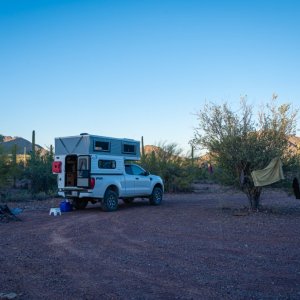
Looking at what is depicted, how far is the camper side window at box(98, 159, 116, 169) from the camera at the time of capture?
16188mm

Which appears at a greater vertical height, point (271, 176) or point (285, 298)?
point (271, 176)

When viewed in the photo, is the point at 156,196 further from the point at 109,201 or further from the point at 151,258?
the point at 151,258

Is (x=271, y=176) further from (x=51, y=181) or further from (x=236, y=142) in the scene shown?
(x=51, y=181)

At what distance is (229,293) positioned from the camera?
5.92m

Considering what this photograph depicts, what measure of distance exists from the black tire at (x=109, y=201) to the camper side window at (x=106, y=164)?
3.27ft

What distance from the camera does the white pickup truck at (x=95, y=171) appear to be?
1588 cm

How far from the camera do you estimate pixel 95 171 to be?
1586cm

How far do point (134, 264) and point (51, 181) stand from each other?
62.5 feet

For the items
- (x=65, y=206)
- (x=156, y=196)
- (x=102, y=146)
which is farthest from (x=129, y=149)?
(x=65, y=206)

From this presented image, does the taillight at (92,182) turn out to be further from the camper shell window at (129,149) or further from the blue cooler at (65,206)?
the camper shell window at (129,149)

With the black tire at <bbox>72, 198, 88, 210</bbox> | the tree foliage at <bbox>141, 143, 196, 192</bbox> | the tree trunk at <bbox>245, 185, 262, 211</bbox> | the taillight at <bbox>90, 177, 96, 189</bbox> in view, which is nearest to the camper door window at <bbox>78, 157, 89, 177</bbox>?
the taillight at <bbox>90, 177, 96, 189</bbox>

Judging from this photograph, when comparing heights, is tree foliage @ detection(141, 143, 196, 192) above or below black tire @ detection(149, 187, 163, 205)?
above

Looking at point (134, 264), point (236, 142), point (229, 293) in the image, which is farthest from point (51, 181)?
point (229, 293)

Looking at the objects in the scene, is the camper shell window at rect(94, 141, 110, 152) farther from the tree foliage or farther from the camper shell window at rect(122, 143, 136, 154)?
the tree foliage
